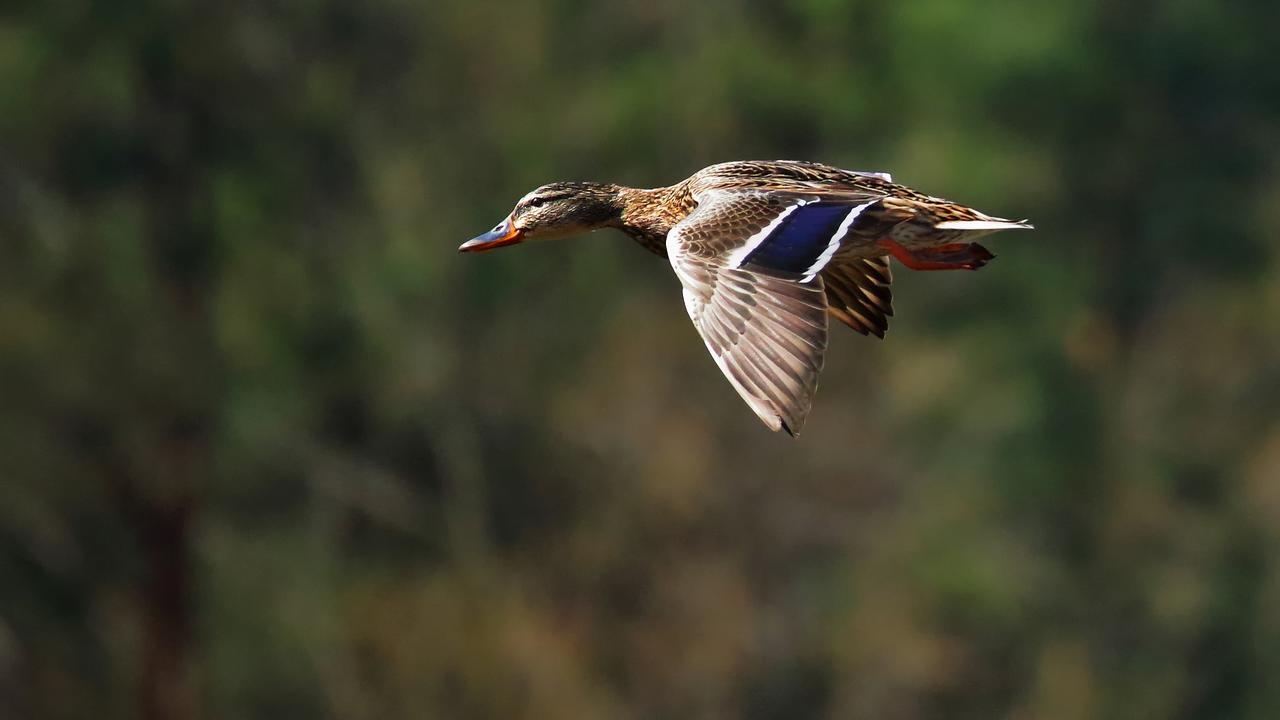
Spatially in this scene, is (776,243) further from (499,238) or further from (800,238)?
(499,238)

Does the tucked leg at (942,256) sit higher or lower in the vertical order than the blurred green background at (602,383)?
higher

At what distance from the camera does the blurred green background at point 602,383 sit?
2205cm

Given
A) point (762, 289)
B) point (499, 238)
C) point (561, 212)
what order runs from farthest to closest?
point (561, 212) → point (499, 238) → point (762, 289)

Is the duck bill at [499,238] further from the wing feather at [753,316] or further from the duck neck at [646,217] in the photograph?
the wing feather at [753,316]


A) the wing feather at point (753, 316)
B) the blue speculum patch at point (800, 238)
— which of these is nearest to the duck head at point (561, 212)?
the wing feather at point (753, 316)

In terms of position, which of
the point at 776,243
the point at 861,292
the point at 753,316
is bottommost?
the point at 861,292

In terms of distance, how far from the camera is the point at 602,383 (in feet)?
88.9

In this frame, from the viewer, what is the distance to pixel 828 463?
28094 mm

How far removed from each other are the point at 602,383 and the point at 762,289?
1913 centimetres

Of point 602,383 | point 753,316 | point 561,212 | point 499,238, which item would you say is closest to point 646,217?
point 561,212

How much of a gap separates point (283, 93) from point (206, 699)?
18.6ft

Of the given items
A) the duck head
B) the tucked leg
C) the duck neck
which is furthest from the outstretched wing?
the duck head

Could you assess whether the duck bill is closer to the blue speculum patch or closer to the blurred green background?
the blue speculum patch

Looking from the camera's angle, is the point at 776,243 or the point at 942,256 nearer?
the point at 776,243
